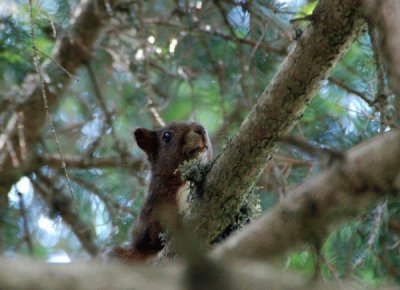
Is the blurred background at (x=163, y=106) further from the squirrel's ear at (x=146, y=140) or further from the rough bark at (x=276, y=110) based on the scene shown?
the rough bark at (x=276, y=110)

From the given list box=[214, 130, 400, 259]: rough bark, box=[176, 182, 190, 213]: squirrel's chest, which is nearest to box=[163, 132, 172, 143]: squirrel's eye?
box=[176, 182, 190, 213]: squirrel's chest

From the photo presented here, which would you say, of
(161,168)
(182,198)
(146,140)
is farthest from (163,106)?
(182,198)

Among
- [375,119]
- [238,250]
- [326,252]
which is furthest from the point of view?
[326,252]

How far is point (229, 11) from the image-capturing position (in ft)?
14.1

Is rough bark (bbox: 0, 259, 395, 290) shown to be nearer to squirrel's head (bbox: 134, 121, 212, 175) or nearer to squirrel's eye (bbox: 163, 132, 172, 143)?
squirrel's head (bbox: 134, 121, 212, 175)

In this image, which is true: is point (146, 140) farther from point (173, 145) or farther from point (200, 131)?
point (200, 131)

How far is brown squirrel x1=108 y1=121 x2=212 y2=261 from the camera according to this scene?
3434mm

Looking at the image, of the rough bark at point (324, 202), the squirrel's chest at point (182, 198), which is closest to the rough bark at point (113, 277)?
the rough bark at point (324, 202)

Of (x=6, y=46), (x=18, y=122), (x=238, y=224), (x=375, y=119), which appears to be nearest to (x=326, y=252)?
(x=375, y=119)

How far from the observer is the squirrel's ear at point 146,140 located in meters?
4.00

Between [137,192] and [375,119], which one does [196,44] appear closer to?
[137,192]

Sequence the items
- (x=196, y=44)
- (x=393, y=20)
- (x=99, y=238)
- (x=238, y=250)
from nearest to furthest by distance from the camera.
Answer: (x=238, y=250)
(x=393, y=20)
(x=99, y=238)
(x=196, y=44)

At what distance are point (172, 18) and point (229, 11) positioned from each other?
68cm

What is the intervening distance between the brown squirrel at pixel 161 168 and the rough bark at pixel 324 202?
7.28ft
